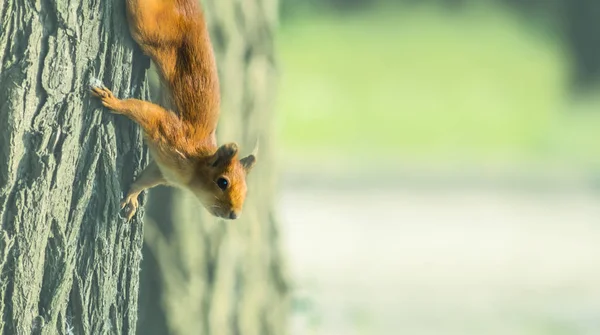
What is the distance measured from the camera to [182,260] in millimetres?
4652

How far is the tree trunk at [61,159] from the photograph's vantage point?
2.86 m

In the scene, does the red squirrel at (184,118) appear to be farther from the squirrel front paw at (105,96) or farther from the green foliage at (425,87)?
the green foliage at (425,87)

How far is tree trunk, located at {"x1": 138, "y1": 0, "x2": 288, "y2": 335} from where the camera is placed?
4648mm

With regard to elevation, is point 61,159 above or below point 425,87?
below

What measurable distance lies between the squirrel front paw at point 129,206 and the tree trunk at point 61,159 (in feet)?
0.08

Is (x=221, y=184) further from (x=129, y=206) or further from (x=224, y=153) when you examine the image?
(x=129, y=206)

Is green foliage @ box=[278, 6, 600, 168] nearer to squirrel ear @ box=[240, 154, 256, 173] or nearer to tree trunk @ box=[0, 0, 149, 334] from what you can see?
squirrel ear @ box=[240, 154, 256, 173]

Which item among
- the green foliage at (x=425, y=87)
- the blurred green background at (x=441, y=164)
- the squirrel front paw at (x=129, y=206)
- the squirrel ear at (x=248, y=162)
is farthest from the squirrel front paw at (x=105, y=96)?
the green foliage at (x=425, y=87)

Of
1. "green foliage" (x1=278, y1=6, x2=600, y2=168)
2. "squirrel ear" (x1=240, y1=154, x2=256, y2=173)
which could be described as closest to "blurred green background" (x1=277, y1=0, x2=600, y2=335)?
"green foliage" (x1=278, y1=6, x2=600, y2=168)

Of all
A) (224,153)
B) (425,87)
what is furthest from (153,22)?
(425,87)

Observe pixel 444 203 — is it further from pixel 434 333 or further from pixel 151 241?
pixel 151 241

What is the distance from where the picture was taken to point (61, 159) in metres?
2.93

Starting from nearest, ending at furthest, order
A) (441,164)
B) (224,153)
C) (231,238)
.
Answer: (224,153) < (231,238) < (441,164)

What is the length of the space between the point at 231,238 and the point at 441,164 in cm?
797
